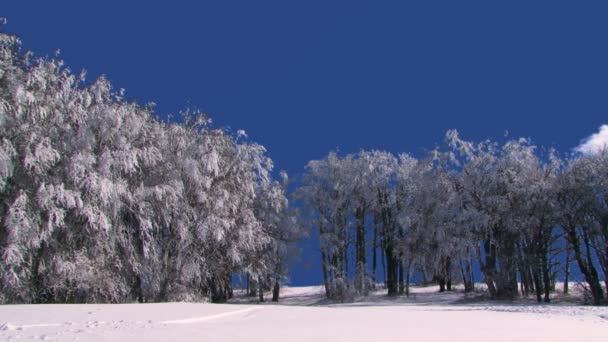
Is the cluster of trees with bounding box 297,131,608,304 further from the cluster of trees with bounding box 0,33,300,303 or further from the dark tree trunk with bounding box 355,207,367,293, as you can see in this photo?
the cluster of trees with bounding box 0,33,300,303

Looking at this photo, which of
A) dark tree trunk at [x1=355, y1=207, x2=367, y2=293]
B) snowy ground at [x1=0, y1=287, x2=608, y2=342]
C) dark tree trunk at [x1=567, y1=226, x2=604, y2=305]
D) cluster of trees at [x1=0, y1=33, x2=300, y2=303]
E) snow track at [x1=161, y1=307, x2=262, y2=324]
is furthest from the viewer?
dark tree trunk at [x1=355, y1=207, x2=367, y2=293]

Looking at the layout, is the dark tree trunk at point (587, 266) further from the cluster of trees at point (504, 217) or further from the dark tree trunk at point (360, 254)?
the dark tree trunk at point (360, 254)

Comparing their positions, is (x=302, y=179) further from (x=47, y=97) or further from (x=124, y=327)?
(x=124, y=327)

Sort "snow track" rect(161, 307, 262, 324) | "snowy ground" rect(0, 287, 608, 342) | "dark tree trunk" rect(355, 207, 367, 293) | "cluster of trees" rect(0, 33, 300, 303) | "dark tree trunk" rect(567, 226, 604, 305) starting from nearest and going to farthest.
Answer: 1. "snowy ground" rect(0, 287, 608, 342)
2. "snow track" rect(161, 307, 262, 324)
3. "cluster of trees" rect(0, 33, 300, 303)
4. "dark tree trunk" rect(567, 226, 604, 305)
5. "dark tree trunk" rect(355, 207, 367, 293)

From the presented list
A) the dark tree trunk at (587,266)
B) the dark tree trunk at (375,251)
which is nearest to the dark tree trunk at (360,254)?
the dark tree trunk at (375,251)

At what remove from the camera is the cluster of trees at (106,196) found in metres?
20.9

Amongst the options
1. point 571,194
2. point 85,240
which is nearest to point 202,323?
point 85,240

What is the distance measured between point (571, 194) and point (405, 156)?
11258mm

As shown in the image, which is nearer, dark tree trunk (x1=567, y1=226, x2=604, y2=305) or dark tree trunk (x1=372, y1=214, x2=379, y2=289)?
dark tree trunk (x1=567, y1=226, x2=604, y2=305)

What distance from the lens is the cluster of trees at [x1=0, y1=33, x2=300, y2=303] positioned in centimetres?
2091

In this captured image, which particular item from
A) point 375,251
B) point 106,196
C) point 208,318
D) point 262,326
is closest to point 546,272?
point 375,251

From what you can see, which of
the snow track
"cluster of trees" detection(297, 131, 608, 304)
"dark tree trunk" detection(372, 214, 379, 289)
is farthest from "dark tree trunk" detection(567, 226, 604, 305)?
the snow track

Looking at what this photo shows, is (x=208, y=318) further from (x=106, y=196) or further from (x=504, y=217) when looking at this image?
(x=504, y=217)

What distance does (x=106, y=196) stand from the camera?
22062 mm
